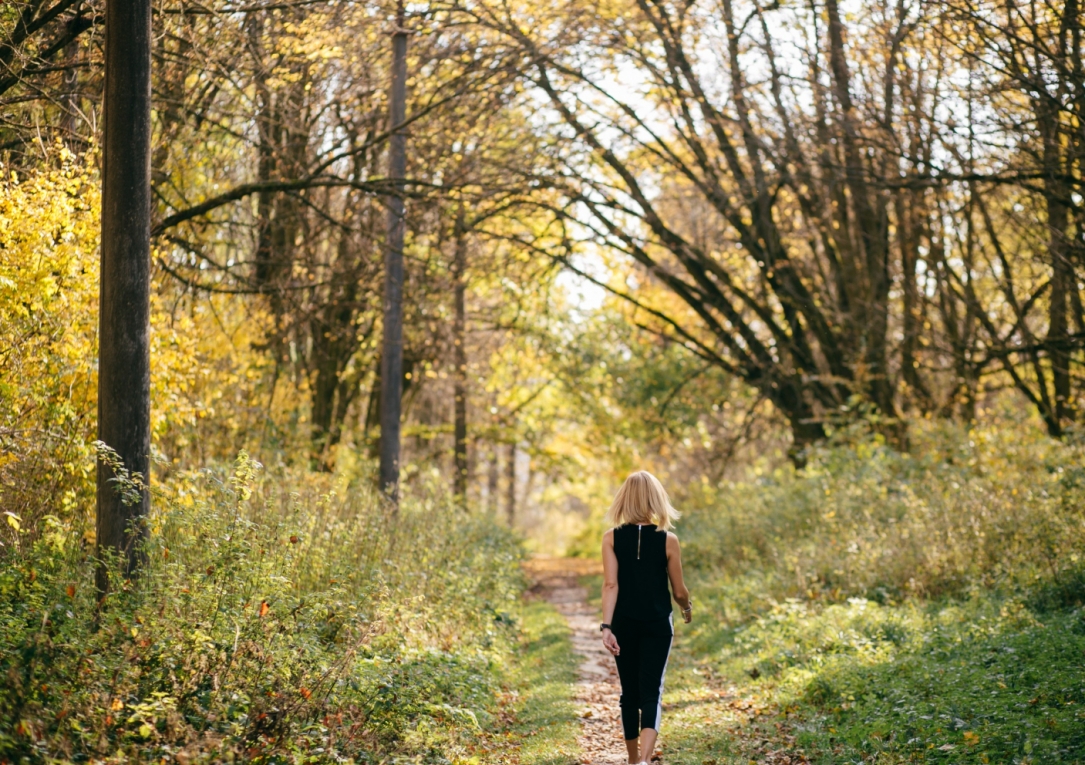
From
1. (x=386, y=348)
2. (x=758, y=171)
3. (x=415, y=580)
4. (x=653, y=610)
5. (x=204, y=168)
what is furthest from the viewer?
(x=758, y=171)

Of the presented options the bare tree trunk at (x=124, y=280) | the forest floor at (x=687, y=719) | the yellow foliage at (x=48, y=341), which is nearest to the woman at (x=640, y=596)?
the forest floor at (x=687, y=719)

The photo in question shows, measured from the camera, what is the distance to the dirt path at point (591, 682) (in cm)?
779

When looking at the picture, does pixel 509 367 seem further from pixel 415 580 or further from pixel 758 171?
pixel 415 580

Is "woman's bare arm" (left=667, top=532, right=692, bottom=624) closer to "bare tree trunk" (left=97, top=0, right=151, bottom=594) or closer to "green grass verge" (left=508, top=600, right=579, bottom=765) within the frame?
"green grass verge" (left=508, top=600, right=579, bottom=765)

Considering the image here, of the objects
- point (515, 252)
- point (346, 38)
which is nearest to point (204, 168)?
point (346, 38)

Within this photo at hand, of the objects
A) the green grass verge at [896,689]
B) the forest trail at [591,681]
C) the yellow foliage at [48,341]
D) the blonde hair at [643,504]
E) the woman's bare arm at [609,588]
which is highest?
the yellow foliage at [48,341]

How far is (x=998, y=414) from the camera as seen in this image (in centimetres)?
2045

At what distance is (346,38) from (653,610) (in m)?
8.56

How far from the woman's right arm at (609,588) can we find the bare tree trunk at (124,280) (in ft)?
10.2

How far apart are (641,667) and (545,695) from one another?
3.43 metres

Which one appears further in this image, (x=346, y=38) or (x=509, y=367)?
(x=509, y=367)

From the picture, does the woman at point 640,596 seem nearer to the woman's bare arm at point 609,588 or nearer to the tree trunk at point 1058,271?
the woman's bare arm at point 609,588

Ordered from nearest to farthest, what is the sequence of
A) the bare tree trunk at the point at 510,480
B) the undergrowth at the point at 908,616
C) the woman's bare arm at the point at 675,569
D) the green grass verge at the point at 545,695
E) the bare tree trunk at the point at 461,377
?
the woman's bare arm at the point at 675,569, the undergrowth at the point at 908,616, the green grass verge at the point at 545,695, the bare tree trunk at the point at 461,377, the bare tree trunk at the point at 510,480

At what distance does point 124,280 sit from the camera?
673cm
